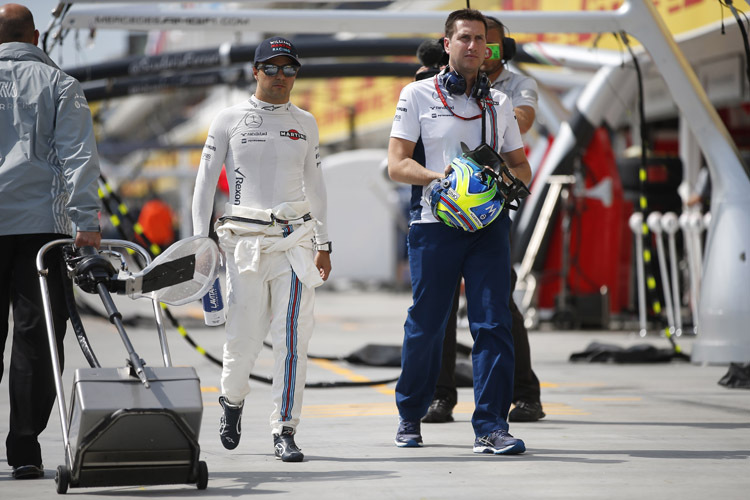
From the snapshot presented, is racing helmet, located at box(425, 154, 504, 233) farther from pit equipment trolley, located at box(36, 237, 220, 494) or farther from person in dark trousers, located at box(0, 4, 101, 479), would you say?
person in dark trousers, located at box(0, 4, 101, 479)

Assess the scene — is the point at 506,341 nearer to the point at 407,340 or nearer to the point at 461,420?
the point at 407,340

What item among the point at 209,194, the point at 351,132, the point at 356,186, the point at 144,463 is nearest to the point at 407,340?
the point at 209,194

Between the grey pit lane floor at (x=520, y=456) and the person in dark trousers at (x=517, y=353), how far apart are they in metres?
0.12

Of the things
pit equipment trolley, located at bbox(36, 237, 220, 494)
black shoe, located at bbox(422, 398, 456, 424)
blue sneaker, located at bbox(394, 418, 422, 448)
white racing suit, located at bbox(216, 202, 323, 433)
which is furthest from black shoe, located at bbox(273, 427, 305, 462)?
black shoe, located at bbox(422, 398, 456, 424)

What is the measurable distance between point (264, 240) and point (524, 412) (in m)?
2.08

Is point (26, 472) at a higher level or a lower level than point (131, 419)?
lower

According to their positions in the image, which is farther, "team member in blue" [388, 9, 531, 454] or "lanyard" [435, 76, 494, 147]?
"lanyard" [435, 76, 494, 147]

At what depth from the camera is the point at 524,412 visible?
678 cm

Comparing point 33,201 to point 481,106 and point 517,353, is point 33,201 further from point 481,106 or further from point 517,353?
point 517,353

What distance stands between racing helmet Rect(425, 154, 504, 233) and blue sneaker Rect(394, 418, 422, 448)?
3.41ft

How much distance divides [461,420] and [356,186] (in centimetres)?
1834

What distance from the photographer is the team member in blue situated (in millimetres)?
5617

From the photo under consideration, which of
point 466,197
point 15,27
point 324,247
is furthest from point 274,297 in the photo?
point 15,27

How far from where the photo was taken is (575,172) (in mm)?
14188
